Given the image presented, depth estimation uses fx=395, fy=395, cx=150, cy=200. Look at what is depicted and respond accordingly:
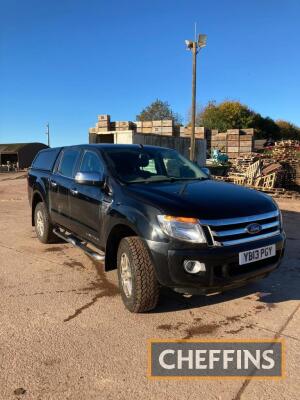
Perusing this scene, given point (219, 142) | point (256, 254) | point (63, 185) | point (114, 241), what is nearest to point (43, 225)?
point (63, 185)

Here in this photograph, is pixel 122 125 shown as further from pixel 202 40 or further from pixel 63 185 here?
pixel 63 185

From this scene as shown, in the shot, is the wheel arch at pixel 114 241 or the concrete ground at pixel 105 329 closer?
the concrete ground at pixel 105 329

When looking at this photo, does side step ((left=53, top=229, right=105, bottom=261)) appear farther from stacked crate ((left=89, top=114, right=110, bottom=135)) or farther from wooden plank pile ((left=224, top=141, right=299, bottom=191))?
stacked crate ((left=89, top=114, right=110, bottom=135))

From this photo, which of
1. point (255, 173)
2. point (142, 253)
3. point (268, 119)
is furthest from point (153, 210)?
point (268, 119)

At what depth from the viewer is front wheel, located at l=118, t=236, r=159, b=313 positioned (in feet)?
12.4

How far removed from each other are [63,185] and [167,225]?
2.64m

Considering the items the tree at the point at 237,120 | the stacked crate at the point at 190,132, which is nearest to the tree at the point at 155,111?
the tree at the point at 237,120

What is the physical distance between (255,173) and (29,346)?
16.7 m

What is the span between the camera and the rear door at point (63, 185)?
5.59m

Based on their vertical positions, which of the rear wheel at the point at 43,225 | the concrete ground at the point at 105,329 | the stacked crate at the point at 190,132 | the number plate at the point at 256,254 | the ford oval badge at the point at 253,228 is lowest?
the concrete ground at the point at 105,329

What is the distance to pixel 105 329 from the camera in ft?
12.3

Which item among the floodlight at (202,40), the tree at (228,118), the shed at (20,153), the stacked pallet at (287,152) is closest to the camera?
the floodlight at (202,40)

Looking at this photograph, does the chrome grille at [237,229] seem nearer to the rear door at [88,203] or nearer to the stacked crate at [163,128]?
the rear door at [88,203]

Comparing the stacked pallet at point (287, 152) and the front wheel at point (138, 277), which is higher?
the stacked pallet at point (287, 152)
